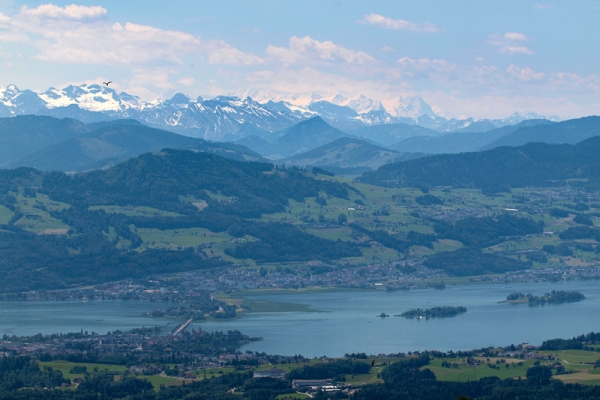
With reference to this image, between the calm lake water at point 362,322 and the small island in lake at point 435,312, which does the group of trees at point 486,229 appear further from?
the small island in lake at point 435,312

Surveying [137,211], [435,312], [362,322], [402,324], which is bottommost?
[402,324]

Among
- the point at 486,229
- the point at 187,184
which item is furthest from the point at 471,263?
the point at 187,184

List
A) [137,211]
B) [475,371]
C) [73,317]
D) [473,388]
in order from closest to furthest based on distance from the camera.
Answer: [473,388], [475,371], [73,317], [137,211]

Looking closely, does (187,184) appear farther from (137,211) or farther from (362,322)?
(362,322)

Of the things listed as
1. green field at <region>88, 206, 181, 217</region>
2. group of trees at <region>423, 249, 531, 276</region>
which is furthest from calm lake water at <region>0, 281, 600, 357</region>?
green field at <region>88, 206, 181, 217</region>

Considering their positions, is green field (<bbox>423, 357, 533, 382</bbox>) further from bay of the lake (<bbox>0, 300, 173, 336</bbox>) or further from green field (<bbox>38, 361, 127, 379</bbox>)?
bay of the lake (<bbox>0, 300, 173, 336</bbox>)
